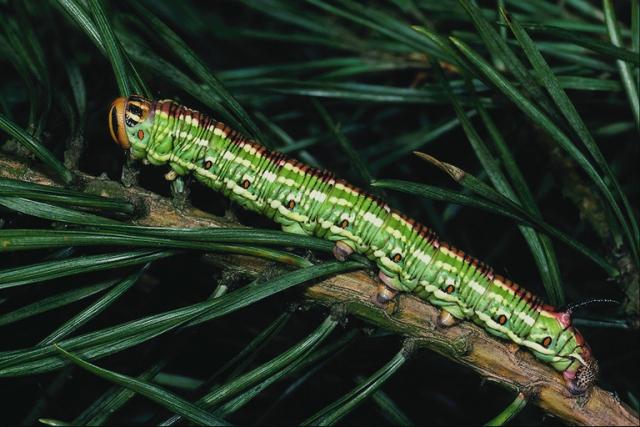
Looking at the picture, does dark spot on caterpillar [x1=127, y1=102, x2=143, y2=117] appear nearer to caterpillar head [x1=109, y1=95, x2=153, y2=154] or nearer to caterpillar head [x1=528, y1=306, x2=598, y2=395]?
caterpillar head [x1=109, y1=95, x2=153, y2=154]

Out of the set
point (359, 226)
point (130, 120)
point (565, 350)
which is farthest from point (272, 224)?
point (565, 350)

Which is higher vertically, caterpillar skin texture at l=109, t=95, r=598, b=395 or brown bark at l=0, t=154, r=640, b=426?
caterpillar skin texture at l=109, t=95, r=598, b=395

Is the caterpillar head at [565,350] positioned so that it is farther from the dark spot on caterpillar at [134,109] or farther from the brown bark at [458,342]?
the dark spot on caterpillar at [134,109]

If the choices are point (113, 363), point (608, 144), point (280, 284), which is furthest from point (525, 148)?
point (113, 363)

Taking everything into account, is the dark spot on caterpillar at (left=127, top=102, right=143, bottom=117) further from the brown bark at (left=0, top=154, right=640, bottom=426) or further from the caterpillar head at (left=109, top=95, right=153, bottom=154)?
the brown bark at (left=0, top=154, right=640, bottom=426)

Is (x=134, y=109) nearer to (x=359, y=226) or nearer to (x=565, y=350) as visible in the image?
(x=359, y=226)

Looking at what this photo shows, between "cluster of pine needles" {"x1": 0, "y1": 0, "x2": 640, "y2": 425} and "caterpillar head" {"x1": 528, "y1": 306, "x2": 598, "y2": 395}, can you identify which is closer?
"cluster of pine needles" {"x1": 0, "y1": 0, "x2": 640, "y2": 425}

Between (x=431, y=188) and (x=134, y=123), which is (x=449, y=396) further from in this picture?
(x=134, y=123)

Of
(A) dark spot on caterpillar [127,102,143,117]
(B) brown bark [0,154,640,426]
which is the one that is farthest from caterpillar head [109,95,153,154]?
(B) brown bark [0,154,640,426]
